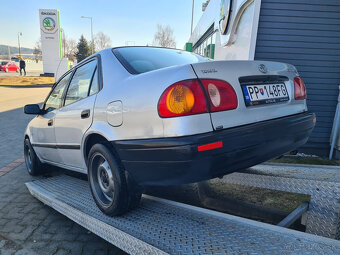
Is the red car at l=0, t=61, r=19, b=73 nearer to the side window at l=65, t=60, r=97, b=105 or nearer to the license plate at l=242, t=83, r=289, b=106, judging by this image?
the side window at l=65, t=60, r=97, b=105

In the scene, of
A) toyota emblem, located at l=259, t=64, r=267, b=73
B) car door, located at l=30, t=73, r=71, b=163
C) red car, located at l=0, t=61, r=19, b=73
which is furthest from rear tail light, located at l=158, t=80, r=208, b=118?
red car, located at l=0, t=61, r=19, b=73

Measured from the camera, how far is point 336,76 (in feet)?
16.8

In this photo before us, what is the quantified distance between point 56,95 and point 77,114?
104 cm

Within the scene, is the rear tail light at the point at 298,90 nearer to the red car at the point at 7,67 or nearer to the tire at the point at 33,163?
the tire at the point at 33,163

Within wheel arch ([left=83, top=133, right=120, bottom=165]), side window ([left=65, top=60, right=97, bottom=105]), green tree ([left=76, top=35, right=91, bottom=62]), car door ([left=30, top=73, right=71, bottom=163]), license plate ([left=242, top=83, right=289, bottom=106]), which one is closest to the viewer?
license plate ([left=242, top=83, right=289, bottom=106])

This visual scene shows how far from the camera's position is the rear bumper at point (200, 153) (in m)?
1.58

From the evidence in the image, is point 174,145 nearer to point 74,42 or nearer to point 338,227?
point 338,227

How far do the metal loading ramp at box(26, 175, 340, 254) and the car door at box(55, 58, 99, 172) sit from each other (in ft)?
1.94

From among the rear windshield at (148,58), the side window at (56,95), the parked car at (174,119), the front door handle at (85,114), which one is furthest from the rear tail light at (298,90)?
the side window at (56,95)

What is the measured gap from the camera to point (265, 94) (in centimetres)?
196

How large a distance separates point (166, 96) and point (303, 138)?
4.42 ft

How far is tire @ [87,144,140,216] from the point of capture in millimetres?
1991

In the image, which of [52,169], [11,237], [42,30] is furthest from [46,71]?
[11,237]

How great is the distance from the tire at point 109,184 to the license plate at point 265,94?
3.69ft
